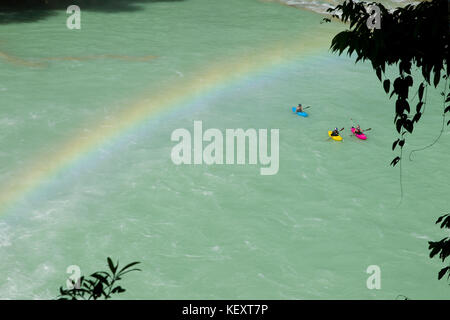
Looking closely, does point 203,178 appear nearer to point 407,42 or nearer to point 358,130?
point 358,130

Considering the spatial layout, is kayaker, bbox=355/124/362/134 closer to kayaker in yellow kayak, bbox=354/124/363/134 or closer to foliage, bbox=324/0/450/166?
kayaker in yellow kayak, bbox=354/124/363/134

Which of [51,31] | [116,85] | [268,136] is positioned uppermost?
[51,31]

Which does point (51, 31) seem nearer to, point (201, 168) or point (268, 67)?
point (268, 67)

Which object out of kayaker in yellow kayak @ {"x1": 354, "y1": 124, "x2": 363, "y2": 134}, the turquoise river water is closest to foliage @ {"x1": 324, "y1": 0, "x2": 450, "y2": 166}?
the turquoise river water

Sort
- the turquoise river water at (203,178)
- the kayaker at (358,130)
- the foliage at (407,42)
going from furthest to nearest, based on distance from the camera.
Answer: the kayaker at (358,130)
the turquoise river water at (203,178)
the foliage at (407,42)

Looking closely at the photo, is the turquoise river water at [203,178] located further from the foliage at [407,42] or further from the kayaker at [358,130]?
the foliage at [407,42]

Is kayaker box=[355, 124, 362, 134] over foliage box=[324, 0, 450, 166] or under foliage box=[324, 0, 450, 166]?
under

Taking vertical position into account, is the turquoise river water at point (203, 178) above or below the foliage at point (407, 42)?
below

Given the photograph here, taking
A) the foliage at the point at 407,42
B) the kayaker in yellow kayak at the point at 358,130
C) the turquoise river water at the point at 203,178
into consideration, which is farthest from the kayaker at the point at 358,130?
the foliage at the point at 407,42

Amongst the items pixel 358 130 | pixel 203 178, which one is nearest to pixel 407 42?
pixel 203 178

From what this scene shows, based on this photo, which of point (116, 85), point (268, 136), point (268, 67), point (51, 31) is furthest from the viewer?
point (51, 31)
